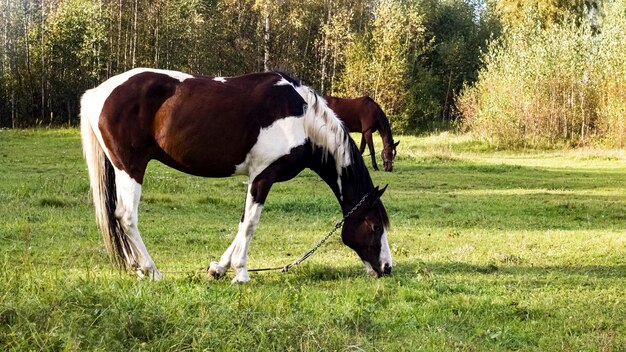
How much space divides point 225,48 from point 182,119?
30.7m

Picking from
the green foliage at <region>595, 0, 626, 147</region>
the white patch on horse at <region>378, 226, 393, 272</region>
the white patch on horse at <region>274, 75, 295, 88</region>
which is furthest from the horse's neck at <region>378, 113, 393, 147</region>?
the green foliage at <region>595, 0, 626, 147</region>

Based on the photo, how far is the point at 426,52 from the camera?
4431 cm

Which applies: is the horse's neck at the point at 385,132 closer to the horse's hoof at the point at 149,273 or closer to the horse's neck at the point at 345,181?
the horse's neck at the point at 345,181

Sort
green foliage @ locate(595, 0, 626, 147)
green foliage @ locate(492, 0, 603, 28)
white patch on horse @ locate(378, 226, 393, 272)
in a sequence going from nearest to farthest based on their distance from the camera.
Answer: white patch on horse @ locate(378, 226, 393, 272), green foliage @ locate(595, 0, 626, 147), green foliage @ locate(492, 0, 603, 28)

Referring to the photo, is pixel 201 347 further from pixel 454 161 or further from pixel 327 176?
pixel 454 161

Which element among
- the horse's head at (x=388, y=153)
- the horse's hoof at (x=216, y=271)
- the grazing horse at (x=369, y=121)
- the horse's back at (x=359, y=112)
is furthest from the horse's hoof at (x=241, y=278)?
the horse's back at (x=359, y=112)

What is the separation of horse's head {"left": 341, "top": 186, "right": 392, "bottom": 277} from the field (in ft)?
0.59

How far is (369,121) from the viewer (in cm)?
1784

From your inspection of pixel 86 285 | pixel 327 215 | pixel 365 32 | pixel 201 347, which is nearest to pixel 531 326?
pixel 201 347

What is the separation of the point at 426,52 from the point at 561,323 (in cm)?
4051

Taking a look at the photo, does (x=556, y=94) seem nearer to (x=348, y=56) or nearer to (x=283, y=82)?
(x=348, y=56)

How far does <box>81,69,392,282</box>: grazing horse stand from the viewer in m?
6.30

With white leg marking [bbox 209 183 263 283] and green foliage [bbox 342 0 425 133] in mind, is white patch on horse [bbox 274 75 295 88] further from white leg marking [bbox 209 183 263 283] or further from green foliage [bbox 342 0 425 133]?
green foliage [bbox 342 0 425 133]

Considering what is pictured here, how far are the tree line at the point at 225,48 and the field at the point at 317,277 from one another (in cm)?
1995
